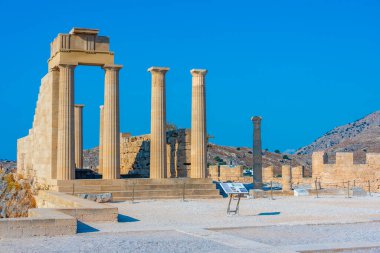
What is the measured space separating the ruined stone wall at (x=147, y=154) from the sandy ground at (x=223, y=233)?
11856mm

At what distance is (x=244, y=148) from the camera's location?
10012cm

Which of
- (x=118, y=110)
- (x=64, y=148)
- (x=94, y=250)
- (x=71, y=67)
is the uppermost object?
(x=71, y=67)

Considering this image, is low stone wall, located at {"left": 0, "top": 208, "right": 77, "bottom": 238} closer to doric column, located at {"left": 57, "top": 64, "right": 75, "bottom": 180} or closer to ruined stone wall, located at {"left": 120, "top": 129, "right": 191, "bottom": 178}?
doric column, located at {"left": 57, "top": 64, "right": 75, "bottom": 180}

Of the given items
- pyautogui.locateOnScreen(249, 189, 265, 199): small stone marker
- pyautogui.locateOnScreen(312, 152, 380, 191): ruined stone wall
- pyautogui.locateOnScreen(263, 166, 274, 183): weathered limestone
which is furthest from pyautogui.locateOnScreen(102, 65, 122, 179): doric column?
pyautogui.locateOnScreen(263, 166, 274, 183): weathered limestone

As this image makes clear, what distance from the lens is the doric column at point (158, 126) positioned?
2886 centimetres

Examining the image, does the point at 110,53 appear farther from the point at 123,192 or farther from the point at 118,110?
the point at 123,192

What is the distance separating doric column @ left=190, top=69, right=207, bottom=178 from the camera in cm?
2962

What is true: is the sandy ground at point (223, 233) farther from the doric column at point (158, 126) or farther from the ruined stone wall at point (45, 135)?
the ruined stone wall at point (45, 135)

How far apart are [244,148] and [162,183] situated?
72.8 meters

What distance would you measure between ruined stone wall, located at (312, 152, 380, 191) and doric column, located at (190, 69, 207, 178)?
11.1m

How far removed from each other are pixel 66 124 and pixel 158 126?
4305mm

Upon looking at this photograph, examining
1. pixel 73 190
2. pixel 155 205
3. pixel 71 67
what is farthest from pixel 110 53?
pixel 155 205

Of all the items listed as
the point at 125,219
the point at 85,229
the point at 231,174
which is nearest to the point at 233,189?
the point at 125,219

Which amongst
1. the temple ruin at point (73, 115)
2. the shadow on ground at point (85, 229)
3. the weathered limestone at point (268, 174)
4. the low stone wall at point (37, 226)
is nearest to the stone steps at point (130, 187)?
the temple ruin at point (73, 115)
